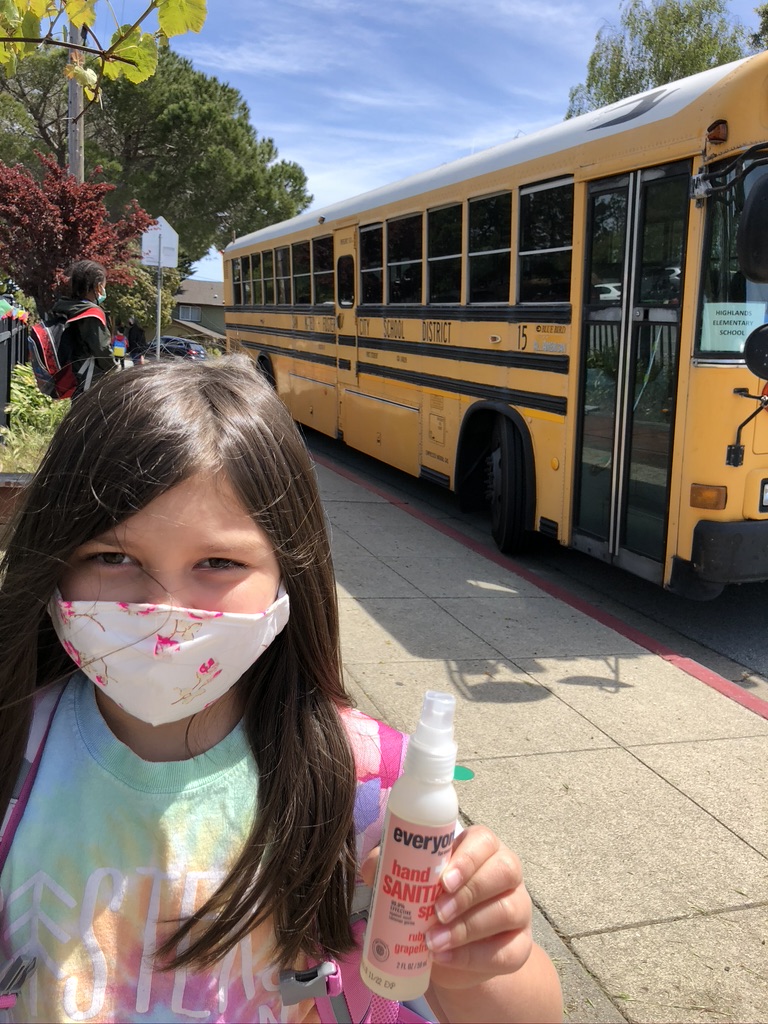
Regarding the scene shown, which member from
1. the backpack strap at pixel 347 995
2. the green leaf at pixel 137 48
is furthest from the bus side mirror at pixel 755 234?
the backpack strap at pixel 347 995

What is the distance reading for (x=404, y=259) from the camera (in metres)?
7.84

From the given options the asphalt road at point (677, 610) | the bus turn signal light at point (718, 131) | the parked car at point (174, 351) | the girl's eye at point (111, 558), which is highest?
the bus turn signal light at point (718, 131)

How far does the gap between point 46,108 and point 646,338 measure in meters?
26.9

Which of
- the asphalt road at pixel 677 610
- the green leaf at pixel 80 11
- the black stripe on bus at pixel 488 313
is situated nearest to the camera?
the green leaf at pixel 80 11

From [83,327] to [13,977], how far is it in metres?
→ 6.60

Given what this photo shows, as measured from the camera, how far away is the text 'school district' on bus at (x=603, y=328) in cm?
455

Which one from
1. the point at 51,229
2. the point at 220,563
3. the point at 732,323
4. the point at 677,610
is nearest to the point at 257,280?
the point at 51,229

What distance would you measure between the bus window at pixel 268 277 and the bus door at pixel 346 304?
288 cm

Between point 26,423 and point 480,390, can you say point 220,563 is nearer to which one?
point 480,390

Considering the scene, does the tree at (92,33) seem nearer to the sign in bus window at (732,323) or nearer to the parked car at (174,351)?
the parked car at (174,351)

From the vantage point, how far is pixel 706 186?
4.50 meters

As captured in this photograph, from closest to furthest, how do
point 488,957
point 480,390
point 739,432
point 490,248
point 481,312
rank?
1. point 488,957
2. point 739,432
3. point 490,248
4. point 481,312
5. point 480,390

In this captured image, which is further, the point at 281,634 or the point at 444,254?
the point at 444,254

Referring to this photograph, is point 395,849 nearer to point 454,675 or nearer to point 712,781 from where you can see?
point 712,781
